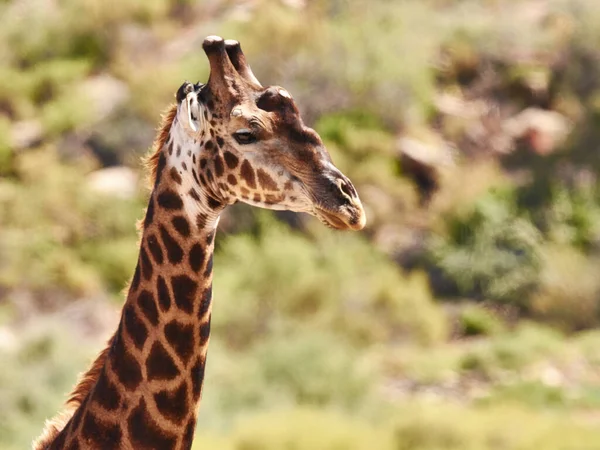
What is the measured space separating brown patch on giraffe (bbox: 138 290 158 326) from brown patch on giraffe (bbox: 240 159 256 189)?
595mm

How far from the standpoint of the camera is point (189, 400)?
4.25 metres

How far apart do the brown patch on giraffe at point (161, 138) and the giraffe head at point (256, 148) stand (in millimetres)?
143

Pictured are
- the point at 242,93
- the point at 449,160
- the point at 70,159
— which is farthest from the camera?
the point at 449,160

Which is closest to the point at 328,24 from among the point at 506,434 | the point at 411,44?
the point at 411,44

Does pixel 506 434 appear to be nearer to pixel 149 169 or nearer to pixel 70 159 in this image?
pixel 149 169

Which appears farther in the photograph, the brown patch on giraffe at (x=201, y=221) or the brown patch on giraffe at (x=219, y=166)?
the brown patch on giraffe at (x=201, y=221)

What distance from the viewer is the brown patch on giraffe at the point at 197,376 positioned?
13.9ft

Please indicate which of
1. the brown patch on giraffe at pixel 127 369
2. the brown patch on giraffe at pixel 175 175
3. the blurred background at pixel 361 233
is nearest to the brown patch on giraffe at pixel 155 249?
the brown patch on giraffe at pixel 175 175

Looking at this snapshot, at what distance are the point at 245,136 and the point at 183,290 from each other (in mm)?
600

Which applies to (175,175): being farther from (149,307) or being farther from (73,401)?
(73,401)

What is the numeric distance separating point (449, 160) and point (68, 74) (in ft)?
33.0

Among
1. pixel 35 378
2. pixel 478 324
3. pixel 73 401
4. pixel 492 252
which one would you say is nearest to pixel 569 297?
pixel 478 324

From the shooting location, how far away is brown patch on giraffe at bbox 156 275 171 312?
419 centimetres

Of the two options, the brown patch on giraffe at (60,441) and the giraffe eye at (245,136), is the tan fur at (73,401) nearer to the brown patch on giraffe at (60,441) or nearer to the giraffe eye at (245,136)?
the brown patch on giraffe at (60,441)
